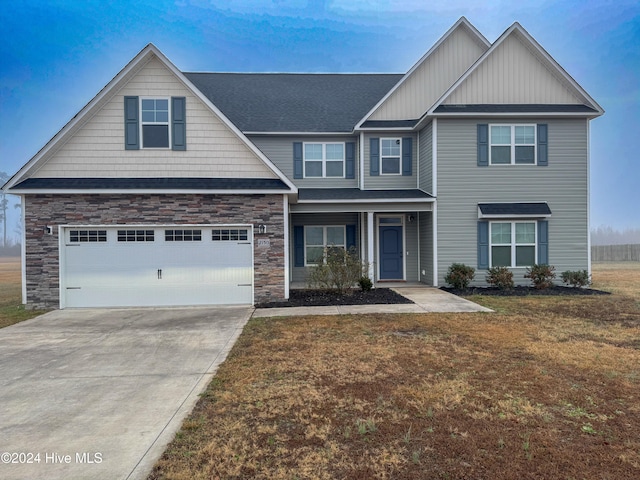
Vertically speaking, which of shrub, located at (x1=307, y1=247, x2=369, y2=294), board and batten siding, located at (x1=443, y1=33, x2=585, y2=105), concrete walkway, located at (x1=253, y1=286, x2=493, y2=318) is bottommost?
concrete walkway, located at (x1=253, y1=286, x2=493, y2=318)

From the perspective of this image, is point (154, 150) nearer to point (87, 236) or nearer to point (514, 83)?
point (87, 236)

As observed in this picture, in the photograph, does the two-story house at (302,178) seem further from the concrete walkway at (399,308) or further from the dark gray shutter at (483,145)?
the concrete walkway at (399,308)

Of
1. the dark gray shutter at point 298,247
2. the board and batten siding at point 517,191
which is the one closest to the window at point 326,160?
the dark gray shutter at point 298,247

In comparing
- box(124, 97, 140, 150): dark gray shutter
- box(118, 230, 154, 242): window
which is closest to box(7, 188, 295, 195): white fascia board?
box(118, 230, 154, 242): window

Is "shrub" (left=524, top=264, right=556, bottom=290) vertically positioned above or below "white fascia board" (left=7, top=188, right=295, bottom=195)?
below

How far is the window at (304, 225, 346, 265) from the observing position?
16.2 meters

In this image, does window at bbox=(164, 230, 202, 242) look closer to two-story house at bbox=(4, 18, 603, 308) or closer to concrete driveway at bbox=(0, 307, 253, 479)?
two-story house at bbox=(4, 18, 603, 308)

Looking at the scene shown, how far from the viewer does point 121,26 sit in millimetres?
172750

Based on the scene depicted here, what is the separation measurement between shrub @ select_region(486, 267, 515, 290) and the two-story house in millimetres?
570

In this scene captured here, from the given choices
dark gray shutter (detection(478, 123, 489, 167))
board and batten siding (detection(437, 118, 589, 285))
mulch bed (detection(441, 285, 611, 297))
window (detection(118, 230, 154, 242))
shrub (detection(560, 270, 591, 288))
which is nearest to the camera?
window (detection(118, 230, 154, 242))

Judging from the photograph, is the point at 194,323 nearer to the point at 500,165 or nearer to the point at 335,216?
the point at 335,216

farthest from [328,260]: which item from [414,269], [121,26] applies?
[121,26]

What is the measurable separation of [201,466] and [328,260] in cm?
960

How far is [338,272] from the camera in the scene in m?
12.6
